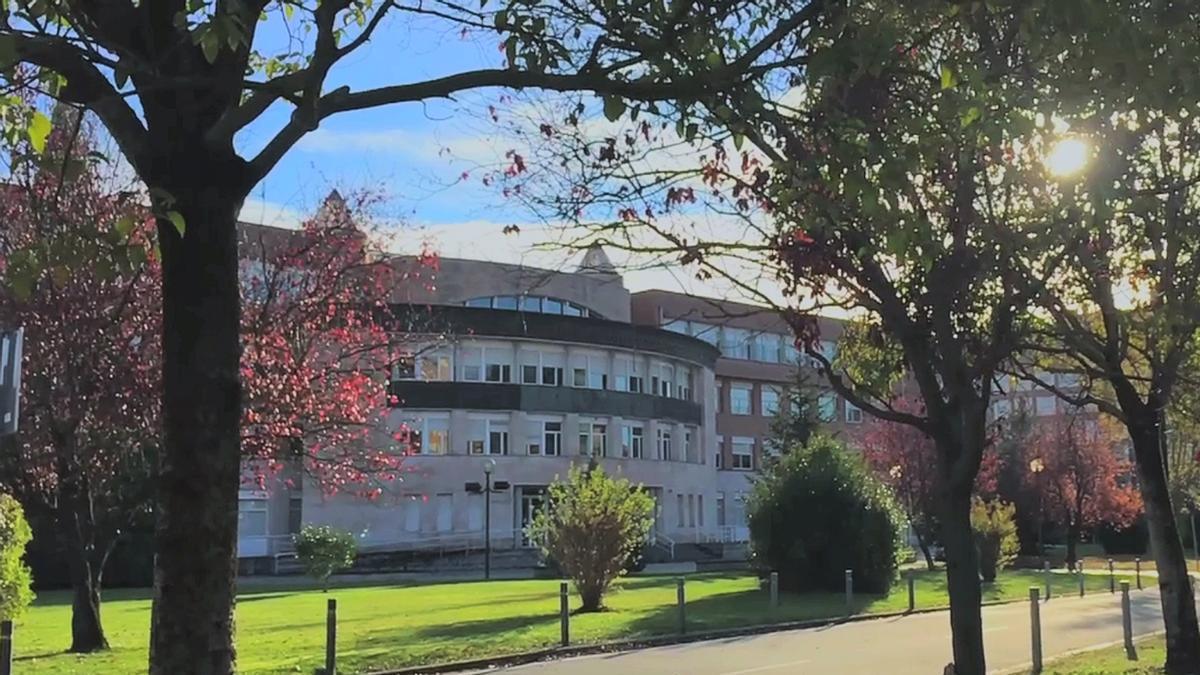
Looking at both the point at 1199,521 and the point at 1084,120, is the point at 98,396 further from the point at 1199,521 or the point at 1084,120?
the point at 1199,521

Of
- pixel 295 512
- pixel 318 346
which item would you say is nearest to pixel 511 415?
pixel 295 512

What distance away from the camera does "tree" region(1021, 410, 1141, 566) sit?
2140 inches

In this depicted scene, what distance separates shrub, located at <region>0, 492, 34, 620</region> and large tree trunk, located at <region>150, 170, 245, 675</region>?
1416cm

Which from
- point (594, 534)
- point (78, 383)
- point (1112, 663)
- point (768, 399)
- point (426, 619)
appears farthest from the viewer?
point (768, 399)

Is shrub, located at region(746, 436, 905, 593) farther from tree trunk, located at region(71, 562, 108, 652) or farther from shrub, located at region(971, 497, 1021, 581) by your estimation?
tree trunk, located at region(71, 562, 108, 652)

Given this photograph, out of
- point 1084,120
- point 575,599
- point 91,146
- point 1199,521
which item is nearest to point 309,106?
point 1084,120

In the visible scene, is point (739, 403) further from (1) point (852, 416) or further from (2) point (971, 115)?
(2) point (971, 115)

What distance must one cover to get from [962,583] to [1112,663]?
675 cm

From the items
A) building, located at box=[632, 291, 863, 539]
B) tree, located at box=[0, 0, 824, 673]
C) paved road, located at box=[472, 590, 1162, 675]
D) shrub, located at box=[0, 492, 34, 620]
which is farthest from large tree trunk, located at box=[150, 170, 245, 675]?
building, located at box=[632, 291, 863, 539]

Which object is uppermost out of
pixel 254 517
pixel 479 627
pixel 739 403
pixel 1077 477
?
pixel 739 403

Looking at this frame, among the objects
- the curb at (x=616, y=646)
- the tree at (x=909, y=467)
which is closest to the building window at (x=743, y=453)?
the tree at (x=909, y=467)

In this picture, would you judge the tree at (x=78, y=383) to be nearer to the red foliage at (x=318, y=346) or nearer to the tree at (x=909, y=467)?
the red foliage at (x=318, y=346)

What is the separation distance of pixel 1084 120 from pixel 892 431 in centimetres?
3896

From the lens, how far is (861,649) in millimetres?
18000
